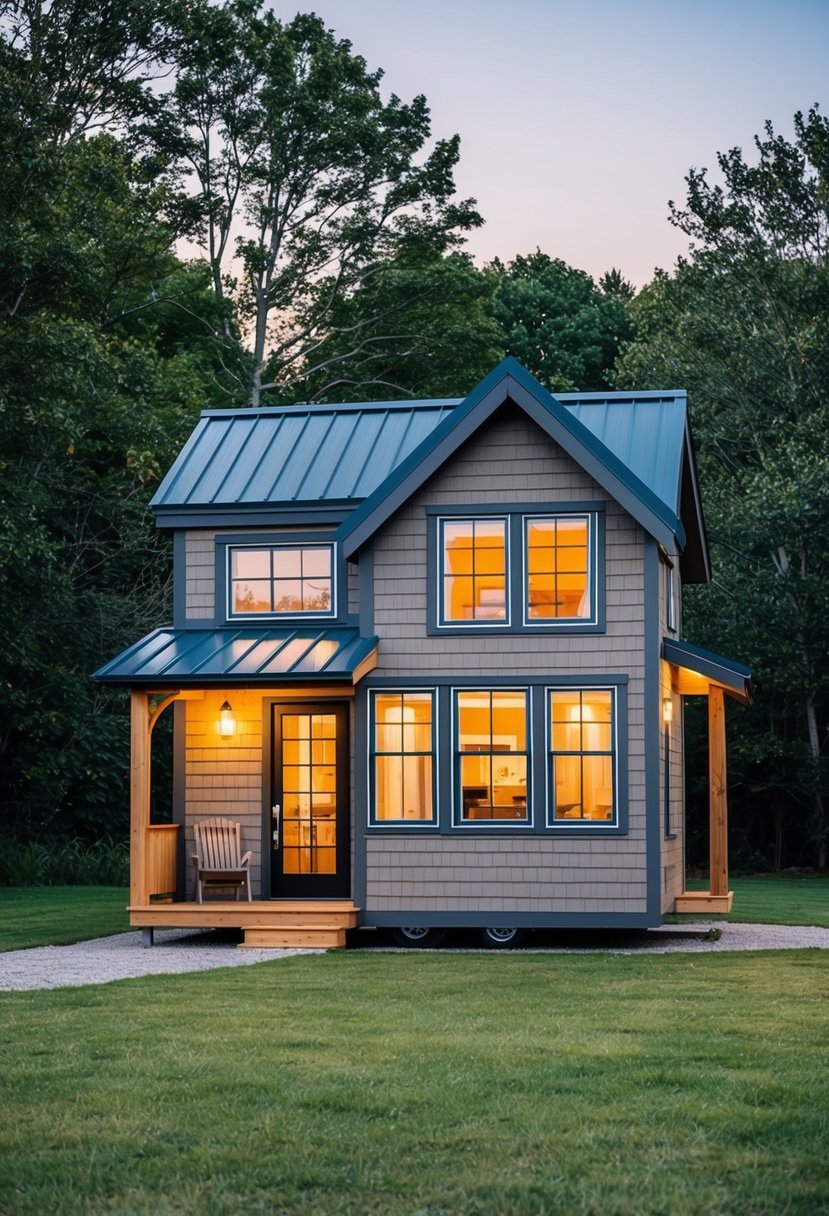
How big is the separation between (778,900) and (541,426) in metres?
10.2

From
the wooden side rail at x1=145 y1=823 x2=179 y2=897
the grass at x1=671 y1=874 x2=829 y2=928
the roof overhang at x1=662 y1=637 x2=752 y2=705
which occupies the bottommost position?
the grass at x1=671 y1=874 x2=829 y2=928

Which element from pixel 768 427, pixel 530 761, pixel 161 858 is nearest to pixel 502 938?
pixel 530 761

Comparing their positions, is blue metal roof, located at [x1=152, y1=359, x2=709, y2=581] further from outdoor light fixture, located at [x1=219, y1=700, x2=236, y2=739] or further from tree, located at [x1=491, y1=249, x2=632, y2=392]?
tree, located at [x1=491, y1=249, x2=632, y2=392]

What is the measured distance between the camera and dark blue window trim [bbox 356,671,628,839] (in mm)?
17453

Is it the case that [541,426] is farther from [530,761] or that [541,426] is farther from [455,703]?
[530,761]

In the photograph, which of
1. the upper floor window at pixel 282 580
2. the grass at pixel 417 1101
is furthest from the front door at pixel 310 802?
the grass at pixel 417 1101

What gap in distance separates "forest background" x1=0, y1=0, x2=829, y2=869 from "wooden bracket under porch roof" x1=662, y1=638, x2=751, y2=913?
10.3 metres

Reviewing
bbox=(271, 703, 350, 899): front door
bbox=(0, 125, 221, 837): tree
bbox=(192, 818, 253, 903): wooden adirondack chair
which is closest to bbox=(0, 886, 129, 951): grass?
bbox=(192, 818, 253, 903): wooden adirondack chair

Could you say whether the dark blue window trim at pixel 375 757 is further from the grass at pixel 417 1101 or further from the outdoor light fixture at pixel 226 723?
the grass at pixel 417 1101

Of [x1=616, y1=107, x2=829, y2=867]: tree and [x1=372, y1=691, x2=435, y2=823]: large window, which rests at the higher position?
[x1=616, y1=107, x2=829, y2=867]: tree

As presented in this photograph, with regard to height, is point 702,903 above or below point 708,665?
below

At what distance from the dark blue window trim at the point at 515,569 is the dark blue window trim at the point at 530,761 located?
21.1 inches

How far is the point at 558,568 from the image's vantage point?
17922 mm

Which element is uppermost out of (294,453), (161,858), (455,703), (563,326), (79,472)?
(563,326)
